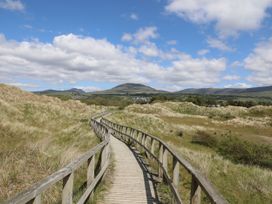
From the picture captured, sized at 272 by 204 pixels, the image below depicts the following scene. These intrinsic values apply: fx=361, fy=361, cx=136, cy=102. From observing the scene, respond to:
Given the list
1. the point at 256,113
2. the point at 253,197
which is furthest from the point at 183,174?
the point at 256,113

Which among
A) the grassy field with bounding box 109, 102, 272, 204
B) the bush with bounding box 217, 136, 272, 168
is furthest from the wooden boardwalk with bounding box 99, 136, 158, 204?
the bush with bounding box 217, 136, 272, 168

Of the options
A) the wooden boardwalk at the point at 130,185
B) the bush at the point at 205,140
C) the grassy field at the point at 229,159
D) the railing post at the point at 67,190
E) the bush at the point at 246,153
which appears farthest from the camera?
the bush at the point at 205,140

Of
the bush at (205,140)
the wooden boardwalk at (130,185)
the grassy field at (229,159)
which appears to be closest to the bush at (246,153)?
the grassy field at (229,159)

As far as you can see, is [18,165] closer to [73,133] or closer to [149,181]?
[149,181]


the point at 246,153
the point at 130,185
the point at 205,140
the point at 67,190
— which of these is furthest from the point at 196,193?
the point at 205,140

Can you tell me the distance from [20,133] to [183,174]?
59.2 ft

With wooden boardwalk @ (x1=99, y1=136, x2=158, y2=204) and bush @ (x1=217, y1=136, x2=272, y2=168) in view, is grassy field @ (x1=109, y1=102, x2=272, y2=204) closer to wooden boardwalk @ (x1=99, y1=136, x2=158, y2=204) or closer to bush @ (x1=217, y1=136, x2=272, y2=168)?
bush @ (x1=217, y1=136, x2=272, y2=168)

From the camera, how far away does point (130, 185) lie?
36.4 feet

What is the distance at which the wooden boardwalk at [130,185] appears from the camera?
30.7 feet

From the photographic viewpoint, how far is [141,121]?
56.2 meters

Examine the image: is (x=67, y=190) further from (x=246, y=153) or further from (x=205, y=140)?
(x=205, y=140)

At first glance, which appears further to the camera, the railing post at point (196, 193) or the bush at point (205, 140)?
the bush at point (205, 140)

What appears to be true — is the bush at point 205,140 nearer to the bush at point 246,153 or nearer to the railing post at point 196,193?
the bush at point 246,153

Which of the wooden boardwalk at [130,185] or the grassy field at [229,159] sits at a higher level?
the wooden boardwalk at [130,185]
